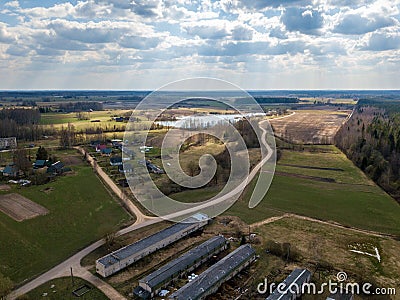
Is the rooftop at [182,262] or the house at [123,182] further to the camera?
the house at [123,182]

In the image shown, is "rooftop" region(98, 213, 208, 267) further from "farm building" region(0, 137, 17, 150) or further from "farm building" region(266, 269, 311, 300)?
"farm building" region(0, 137, 17, 150)

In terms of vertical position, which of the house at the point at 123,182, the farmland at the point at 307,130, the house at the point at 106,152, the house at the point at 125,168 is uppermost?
the farmland at the point at 307,130

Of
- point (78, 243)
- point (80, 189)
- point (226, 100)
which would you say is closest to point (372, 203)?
point (226, 100)

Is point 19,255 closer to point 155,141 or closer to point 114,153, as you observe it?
point 114,153

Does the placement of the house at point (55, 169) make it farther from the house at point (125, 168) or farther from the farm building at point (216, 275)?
the farm building at point (216, 275)

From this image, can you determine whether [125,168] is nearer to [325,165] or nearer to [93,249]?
[93,249]

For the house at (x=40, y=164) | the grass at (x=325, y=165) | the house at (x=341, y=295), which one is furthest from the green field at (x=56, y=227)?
the grass at (x=325, y=165)

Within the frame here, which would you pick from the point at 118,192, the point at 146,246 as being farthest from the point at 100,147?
the point at 146,246
